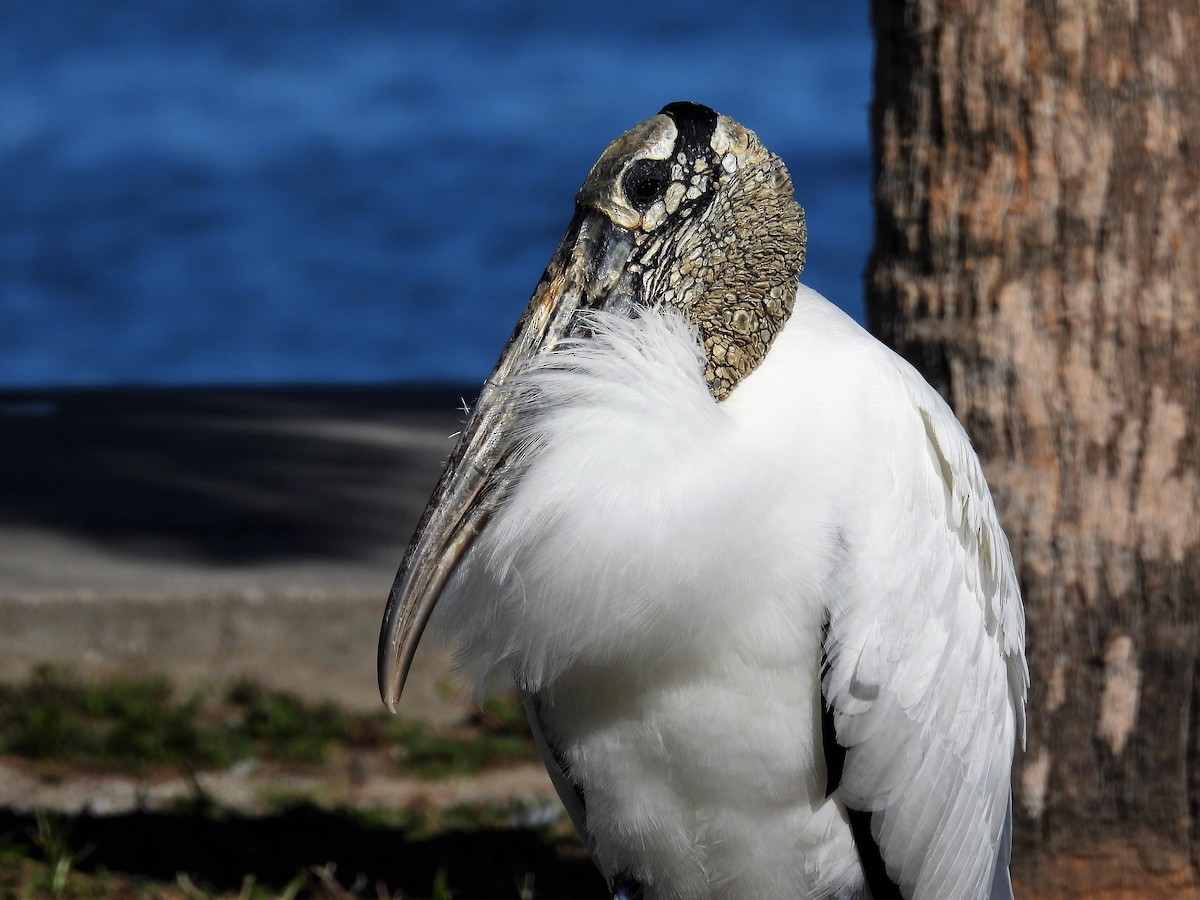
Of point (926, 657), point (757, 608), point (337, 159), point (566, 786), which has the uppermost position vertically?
point (757, 608)

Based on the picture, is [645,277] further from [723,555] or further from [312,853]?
[312,853]

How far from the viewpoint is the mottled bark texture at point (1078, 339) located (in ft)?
9.91

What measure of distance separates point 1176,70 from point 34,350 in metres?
10.3

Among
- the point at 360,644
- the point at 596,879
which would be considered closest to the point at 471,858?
the point at 596,879

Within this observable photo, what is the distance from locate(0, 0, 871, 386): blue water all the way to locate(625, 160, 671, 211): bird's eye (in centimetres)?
883

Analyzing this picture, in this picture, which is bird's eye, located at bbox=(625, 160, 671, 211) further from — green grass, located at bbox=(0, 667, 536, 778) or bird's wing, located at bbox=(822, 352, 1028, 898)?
green grass, located at bbox=(0, 667, 536, 778)

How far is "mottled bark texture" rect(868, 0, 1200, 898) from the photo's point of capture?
3.02 m

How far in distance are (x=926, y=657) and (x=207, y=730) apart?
2.58m

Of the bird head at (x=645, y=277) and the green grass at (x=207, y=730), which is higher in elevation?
the bird head at (x=645, y=277)

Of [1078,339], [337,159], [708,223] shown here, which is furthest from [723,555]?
[337,159]

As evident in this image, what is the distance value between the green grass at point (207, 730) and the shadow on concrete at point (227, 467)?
3.05 feet

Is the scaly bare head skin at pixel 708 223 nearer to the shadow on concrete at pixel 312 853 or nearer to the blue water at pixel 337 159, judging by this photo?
the shadow on concrete at pixel 312 853

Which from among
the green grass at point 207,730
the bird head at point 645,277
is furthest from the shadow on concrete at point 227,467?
the bird head at point 645,277

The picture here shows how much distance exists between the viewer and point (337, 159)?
60.6 ft
